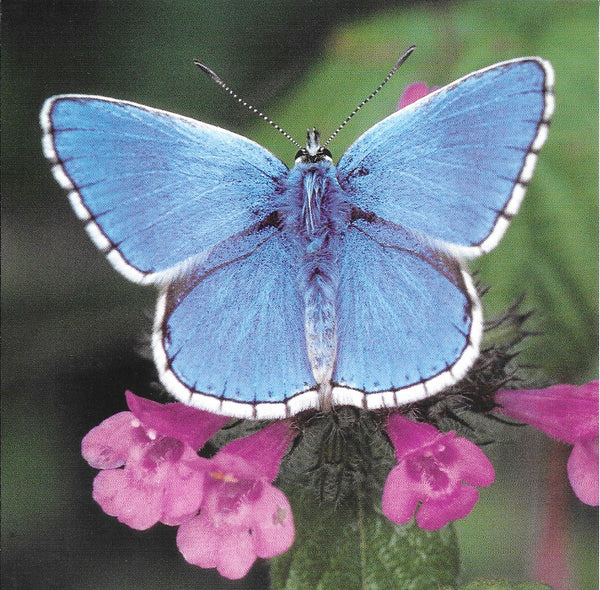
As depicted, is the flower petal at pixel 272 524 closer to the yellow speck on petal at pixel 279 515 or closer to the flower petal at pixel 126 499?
the yellow speck on petal at pixel 279 515

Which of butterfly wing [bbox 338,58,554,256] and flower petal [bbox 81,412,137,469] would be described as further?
flower petal [bbox 81,412,137,469]

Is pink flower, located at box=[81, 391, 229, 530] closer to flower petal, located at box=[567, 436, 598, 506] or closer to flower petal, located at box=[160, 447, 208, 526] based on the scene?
flower petal, located at box=[160, 447, 208, 526]

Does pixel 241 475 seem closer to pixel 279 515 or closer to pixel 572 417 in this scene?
pixel 279 515

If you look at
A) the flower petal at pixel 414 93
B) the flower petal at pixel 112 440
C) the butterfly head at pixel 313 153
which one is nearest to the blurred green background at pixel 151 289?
the flower petal at pixel 414 93

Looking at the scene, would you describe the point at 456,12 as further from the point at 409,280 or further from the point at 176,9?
the point at 409,280

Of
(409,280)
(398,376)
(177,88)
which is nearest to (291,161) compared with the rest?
(177,88)

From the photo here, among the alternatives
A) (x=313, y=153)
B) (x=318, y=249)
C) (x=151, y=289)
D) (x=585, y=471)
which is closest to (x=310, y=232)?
(x=318, y=249)

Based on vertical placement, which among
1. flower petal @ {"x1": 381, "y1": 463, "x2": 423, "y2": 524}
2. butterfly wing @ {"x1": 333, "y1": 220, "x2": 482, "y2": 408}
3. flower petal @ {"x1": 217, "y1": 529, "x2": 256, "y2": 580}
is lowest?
flower petal @ {"x1": 217, "y1": 529, "x2": 256, "y2": 580}

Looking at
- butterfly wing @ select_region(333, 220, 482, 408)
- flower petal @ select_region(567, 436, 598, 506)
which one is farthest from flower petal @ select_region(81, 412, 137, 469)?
flower petal @ select_region(567, 436, 598, 506)
